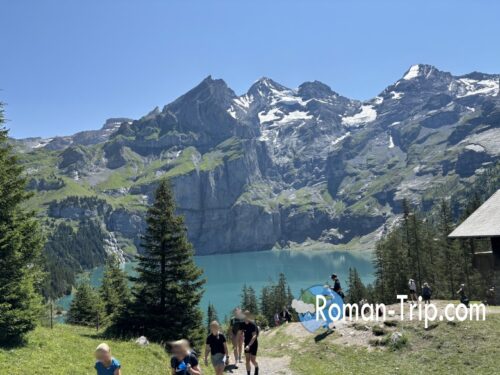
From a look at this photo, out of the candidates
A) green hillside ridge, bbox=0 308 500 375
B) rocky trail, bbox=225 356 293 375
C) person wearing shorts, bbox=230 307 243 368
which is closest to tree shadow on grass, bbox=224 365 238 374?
rocky trail, bbox=225 356 293 375

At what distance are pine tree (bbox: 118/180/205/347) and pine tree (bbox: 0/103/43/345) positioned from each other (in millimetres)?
9559

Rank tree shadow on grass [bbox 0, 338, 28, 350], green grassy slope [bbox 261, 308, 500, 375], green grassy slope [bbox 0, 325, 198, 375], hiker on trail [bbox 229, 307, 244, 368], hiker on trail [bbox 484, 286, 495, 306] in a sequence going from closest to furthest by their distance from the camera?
green grassy slope [bbox 0, 325, 198, 375] → hiker on trail [bbox 229, 307, 244, 368] → tree shadow on grass [bbox 0, 338, 28, 350] → green grassy slope [bbox 261, 308, 500, 375] → hiker on trail [bbox 484, 286, 495, 306]

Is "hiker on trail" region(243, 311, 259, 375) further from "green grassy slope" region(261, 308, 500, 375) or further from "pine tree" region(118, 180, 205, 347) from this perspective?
"pine tree" region(118, 180, 205, 347)

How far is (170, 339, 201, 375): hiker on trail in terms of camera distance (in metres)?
10.1

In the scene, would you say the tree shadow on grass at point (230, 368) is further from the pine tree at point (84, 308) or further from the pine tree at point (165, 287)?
the pine tree at point (84, 308)

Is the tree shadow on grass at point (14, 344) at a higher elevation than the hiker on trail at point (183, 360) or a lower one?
lower

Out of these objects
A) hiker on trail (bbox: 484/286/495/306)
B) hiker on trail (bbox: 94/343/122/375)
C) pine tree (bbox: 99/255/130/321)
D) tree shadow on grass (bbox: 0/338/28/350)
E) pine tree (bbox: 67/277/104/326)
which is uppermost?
hiker on trail (bbox: 94/343/122/375)

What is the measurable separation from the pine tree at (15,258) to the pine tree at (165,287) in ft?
31.4

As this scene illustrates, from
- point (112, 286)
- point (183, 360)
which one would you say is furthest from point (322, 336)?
point (112, 286)

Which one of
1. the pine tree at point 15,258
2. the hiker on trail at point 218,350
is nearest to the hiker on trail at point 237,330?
the hiker on trail at point 218,350

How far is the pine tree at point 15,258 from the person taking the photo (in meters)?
18.2

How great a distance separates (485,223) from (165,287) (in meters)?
23.7

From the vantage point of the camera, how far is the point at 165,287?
1203 inches

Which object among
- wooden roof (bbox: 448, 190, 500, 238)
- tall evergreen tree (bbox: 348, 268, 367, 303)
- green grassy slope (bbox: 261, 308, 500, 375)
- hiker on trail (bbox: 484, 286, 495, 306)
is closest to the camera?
green grassy slope (bbox: 261, 308, 500, 375)
